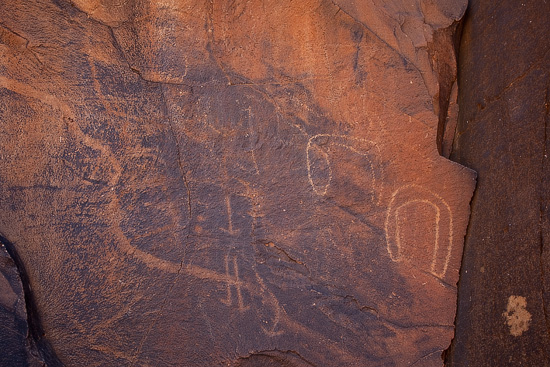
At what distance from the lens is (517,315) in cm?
165

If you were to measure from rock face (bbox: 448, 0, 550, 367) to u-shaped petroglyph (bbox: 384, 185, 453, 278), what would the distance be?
0.39ft

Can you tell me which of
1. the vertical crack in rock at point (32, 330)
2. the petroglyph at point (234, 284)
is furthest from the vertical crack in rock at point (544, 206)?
the vertical crack in rock at point (32, 330)

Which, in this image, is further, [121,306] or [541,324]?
[121,306]

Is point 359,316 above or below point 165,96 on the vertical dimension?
below

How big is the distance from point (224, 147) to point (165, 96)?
1.29ft

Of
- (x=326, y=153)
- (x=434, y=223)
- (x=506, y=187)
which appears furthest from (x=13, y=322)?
(x=506, y=187)

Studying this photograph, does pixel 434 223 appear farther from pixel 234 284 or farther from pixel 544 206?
pixel 234 284

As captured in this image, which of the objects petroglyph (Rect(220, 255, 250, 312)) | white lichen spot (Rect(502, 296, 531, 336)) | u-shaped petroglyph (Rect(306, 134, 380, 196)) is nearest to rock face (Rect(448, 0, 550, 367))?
white lichen spot (Rect(502, 296, 531, 336))

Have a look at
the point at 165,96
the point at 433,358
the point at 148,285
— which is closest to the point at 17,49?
the point at 165,96

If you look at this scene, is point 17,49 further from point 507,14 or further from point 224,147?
point 507,14

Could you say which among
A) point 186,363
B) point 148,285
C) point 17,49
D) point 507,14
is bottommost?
point 186,363

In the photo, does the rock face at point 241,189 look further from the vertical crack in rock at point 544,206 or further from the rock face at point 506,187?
→ the vertical crack in rock at point 544,206

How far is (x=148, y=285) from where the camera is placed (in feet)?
6.24

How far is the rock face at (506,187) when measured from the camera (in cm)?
158
